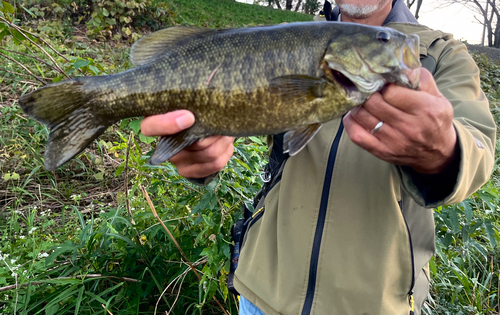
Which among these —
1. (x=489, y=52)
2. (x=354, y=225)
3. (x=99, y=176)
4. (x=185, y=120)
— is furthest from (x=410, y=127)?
(x=489, y=52)

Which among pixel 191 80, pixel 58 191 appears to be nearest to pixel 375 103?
pixel 191 80

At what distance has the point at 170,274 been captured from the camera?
2.48 metres

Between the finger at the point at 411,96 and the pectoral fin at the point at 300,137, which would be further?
the pectoral fin at the point at 300,137

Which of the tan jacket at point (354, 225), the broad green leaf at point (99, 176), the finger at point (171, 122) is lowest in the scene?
the broad green leaf at point (99, 176)

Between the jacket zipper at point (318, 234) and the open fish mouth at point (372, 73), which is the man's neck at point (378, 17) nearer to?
the open fish mouth at point (372, 73)

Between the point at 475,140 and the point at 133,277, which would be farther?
the point at 133,277

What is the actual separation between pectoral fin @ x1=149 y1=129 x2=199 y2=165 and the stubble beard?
133 cm

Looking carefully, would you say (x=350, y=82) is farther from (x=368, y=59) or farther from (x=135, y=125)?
(x=135, y=125)

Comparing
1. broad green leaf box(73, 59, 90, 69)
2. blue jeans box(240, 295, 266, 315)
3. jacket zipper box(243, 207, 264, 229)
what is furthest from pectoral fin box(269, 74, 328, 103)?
broad green leaf box(73, 59, 90, 69)

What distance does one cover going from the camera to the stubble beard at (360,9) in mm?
1914

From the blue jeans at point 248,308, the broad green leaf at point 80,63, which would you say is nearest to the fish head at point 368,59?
the blue jeans at point 248,308

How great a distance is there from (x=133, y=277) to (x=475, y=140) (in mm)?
2355

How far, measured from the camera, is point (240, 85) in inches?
51.9

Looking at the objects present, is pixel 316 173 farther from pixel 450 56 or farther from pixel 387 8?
pixel 387 8
